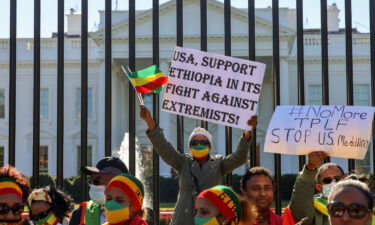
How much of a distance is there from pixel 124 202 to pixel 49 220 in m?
0.93

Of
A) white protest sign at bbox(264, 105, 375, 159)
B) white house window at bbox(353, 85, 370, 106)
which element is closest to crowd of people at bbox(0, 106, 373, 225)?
white protest sign at bbox(264, 105, 375, 159)

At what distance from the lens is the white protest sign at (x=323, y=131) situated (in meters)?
4.59

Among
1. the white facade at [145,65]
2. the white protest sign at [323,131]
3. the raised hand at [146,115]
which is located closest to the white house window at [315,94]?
the white facade at [145,65]

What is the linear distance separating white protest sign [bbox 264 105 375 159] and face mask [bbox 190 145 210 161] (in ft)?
2.16

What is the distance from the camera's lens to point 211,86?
18.0 ft

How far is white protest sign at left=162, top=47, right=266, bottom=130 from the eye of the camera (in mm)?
5402

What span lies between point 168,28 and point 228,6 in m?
22.3

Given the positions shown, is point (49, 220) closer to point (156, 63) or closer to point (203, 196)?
point (203, 196)

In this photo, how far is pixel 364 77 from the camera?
1189 inches

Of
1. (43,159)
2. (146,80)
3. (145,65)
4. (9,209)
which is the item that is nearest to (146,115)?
(146,80)

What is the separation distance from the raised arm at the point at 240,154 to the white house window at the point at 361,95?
88.9ft

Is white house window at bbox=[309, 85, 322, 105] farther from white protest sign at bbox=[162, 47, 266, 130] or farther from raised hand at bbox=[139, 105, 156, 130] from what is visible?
raised hand at bbox=[139, 105, 156, 130]

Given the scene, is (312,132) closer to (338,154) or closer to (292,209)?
(338,154)

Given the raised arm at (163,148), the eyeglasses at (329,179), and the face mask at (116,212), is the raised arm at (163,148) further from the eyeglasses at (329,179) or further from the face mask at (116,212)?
the face mask at (116,212)
